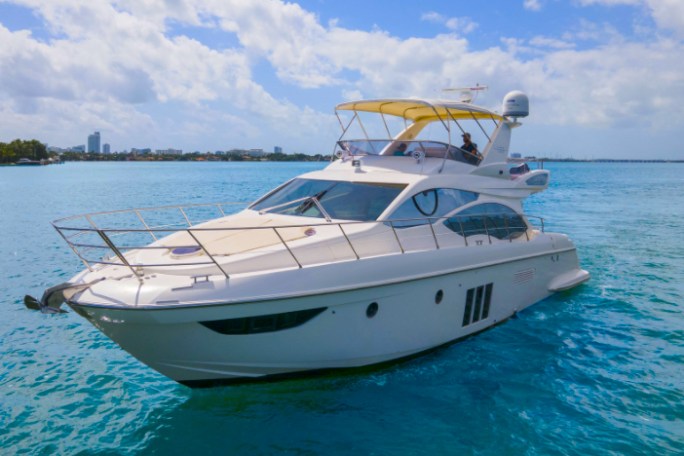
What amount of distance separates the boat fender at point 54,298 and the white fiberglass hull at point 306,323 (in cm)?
20

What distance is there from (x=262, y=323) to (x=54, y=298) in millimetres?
2405

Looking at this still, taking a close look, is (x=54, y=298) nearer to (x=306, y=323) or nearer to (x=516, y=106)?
(x=306, y=323)

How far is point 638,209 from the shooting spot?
28922mm

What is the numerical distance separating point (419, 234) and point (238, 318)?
3.19m

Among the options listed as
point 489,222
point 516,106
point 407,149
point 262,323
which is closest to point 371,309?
point 262,323

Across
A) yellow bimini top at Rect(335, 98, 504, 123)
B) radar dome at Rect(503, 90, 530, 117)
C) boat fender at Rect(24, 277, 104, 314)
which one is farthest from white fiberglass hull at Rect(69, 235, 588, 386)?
radar dome at Rect(503, 90, 530, 117)

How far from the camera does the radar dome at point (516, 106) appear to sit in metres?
10.8

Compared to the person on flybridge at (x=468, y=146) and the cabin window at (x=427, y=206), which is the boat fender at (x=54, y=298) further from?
the person on flybridge at (x=468, y=146)

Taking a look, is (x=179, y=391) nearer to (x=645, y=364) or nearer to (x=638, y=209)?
(x=645, y=364)

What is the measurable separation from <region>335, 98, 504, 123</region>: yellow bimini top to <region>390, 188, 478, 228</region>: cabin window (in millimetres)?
1643

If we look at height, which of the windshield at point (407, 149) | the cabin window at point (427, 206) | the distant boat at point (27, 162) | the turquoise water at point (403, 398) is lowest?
the turquoise water at point (403, 398)

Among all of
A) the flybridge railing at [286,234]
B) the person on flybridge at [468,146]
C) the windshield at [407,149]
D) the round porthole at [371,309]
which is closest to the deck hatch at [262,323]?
the flybridge railing at [286,234]

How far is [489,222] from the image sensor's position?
357 inches

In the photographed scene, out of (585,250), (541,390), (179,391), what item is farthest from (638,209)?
(179,391)
